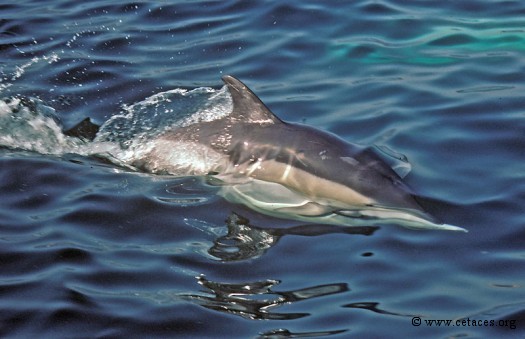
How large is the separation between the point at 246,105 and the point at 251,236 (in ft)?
3.77

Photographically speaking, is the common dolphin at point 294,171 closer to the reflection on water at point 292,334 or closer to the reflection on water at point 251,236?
the reflection on water at point 251,236

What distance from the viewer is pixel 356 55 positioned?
9.53 metres

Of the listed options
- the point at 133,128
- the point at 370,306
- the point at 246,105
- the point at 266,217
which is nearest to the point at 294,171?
the point at 266,217

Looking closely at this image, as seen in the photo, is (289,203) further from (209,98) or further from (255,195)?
(209,98)

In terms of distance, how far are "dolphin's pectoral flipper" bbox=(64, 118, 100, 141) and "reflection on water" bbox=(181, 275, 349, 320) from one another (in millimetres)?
2698

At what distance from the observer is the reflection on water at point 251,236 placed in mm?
6086

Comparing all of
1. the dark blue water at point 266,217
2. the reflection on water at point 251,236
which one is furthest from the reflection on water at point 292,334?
the reflection on water at point 251,236

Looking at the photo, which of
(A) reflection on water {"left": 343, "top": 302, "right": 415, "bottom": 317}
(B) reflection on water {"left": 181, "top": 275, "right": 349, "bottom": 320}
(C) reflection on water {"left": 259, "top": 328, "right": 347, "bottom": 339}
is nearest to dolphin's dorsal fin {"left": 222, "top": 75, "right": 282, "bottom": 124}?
(B) reflection on water {"left": 181, "top": 275, "right": 349, "bottom": 320}

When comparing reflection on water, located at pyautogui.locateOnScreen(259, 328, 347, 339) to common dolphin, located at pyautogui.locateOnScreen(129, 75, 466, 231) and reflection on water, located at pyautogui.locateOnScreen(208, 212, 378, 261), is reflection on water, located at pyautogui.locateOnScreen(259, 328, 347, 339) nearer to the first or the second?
reflection on water, located at pyautogui.locateOnScreen(208, 212, 378, 261)

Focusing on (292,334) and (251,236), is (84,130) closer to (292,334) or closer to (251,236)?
(251,236)

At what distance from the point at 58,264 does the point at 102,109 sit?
9.02 ft

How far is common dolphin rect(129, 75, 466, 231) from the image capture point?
6.50 meters

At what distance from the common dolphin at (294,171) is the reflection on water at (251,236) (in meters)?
0.11

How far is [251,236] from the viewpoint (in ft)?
20.7
